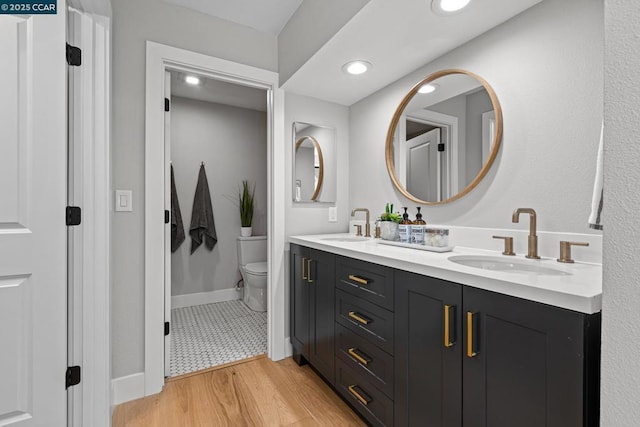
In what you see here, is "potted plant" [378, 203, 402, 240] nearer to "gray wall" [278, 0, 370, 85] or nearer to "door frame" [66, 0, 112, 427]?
"gray wall" [278, 0, 370, 85]

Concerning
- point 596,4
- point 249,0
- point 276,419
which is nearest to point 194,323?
point 276,419

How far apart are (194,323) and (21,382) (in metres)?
1.60

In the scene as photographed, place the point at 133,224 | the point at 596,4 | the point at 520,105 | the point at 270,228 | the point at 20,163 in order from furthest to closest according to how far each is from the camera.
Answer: the point at 270,228
the point at 133,224
the point at 520,105
the point at 20,163
the point at 596,4

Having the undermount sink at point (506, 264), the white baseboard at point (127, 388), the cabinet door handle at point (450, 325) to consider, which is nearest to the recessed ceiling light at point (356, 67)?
the undermount sink at point (506, 264)

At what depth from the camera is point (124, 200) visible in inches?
67.6

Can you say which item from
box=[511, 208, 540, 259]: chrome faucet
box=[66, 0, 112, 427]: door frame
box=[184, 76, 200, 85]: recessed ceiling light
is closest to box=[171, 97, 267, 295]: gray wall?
box=[184, 76, 200, 85]: recessed ceiling light

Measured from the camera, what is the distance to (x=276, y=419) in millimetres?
1552

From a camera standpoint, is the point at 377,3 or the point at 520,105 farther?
the point at 520,105

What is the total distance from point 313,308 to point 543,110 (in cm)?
155

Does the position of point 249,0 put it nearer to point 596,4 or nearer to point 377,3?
point 377,3

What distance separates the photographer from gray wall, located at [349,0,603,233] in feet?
3.82

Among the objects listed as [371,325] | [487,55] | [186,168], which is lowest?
[371,325]

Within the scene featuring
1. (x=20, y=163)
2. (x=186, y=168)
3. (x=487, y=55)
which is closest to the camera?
(x=20, y=163)

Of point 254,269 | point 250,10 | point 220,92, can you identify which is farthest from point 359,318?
point 220,92
